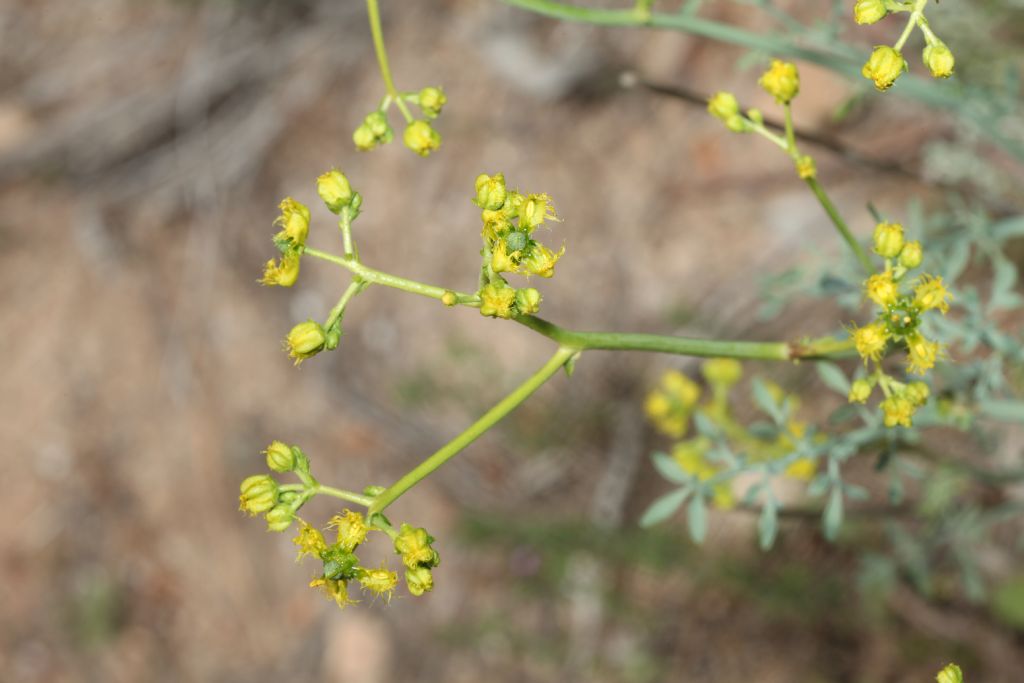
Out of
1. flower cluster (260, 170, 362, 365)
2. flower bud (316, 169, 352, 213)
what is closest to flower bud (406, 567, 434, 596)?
flower cluster (260, 170, 362, 365)

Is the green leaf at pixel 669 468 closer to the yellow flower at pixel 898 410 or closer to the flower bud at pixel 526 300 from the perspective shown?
the yellow flower at pixel 898 410

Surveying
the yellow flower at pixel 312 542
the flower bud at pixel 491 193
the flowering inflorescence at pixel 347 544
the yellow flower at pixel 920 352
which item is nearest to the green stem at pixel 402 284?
the flower bud at pixel 491 193

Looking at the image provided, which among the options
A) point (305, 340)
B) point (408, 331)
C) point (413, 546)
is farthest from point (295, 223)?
point (408, 331)

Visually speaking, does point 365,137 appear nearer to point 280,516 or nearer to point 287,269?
point 287,269

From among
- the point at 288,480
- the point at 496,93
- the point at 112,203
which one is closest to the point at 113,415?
the point at 112,203

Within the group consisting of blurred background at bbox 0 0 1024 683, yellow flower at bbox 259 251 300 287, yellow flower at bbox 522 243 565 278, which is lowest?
blurred background at bbox 0 0 1024 683

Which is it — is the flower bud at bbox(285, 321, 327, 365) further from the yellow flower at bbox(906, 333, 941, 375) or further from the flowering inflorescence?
the yellow flower at bbox(906, 333, 941, 375)
